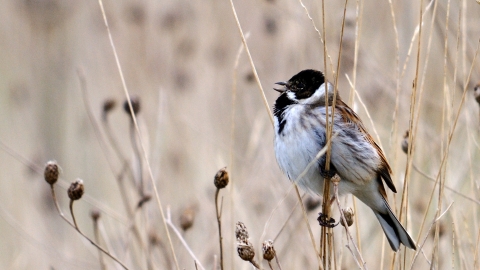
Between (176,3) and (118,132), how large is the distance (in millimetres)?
1266

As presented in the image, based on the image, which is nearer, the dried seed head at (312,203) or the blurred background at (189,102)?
the dried seed head at (312,203)

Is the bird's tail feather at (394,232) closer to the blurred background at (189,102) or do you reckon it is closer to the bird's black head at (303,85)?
the bird's black head at (303,85)

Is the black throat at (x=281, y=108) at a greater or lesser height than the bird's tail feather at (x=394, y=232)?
greater

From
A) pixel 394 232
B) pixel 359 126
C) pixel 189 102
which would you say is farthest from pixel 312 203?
pixel 189 102

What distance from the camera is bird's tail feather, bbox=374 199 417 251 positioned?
2672 millimetres

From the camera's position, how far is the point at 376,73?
4117 mm

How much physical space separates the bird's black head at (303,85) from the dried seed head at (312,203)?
56 centimetres

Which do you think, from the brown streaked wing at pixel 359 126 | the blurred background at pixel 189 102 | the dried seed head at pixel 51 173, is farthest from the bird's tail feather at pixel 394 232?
the dried seed head at pixel 51 173

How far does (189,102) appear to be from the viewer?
545 cm

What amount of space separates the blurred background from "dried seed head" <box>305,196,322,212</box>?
0.42 metres

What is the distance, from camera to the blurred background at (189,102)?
414cm

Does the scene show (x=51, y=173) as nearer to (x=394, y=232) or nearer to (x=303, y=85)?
(x=303, y=85)

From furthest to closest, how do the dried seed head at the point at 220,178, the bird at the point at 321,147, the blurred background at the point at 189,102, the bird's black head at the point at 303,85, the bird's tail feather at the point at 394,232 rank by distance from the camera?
the blurred background at the point at 189,102
the bird's black head at the point at 303,85
the bird at the point at 321,147
the bird's tail feather at the point at 394,232
the dried seed head at the point at 220,178

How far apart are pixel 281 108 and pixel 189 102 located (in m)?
2.42
